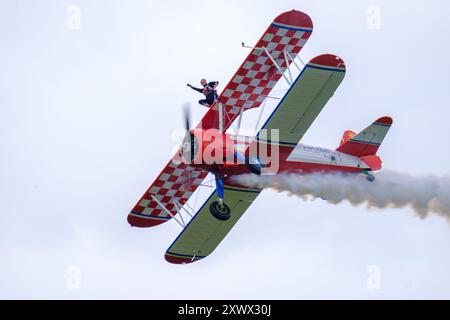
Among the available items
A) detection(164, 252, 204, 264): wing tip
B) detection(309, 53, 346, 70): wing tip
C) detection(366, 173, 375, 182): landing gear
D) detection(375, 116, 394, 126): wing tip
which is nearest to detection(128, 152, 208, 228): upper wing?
detection(164, 252, 204, 264): wing tip

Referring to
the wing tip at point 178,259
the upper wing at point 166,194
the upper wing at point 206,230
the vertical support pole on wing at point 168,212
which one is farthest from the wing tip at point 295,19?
the wing tip at point 178,259

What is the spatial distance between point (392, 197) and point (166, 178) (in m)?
4.66

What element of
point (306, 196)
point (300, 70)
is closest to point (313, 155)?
point (306, 196)

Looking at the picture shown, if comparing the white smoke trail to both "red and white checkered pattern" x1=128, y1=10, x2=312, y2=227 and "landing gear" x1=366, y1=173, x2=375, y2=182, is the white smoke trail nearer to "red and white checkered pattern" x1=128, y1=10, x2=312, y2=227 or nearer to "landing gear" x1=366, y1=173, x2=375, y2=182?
"landing gear" x1=366, y1=173, x2=375, y2=182

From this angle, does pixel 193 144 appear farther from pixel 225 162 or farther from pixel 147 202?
pixel 147 202

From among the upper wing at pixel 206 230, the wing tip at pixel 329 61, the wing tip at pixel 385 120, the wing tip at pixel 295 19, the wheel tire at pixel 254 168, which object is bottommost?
the upper wing at pixel 206 230

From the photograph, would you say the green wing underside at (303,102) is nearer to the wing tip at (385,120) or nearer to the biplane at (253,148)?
the biplane at (253,148)

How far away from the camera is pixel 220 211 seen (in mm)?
24375

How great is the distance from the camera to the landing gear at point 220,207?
24.3 meters

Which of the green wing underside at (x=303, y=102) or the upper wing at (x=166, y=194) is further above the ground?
the green wing underside at (x=303, y=102)

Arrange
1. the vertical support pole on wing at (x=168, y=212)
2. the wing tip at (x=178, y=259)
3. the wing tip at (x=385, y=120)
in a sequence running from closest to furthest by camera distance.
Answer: the wing tip at (x=385, y=120) < the vertical support pole on wing at (x=168, y=212) < the wing tip at (x=178, y=259)

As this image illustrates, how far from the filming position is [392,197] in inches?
1037

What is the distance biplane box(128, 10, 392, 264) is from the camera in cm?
2352

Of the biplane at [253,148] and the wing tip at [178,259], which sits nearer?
the biplane at [253,148]
